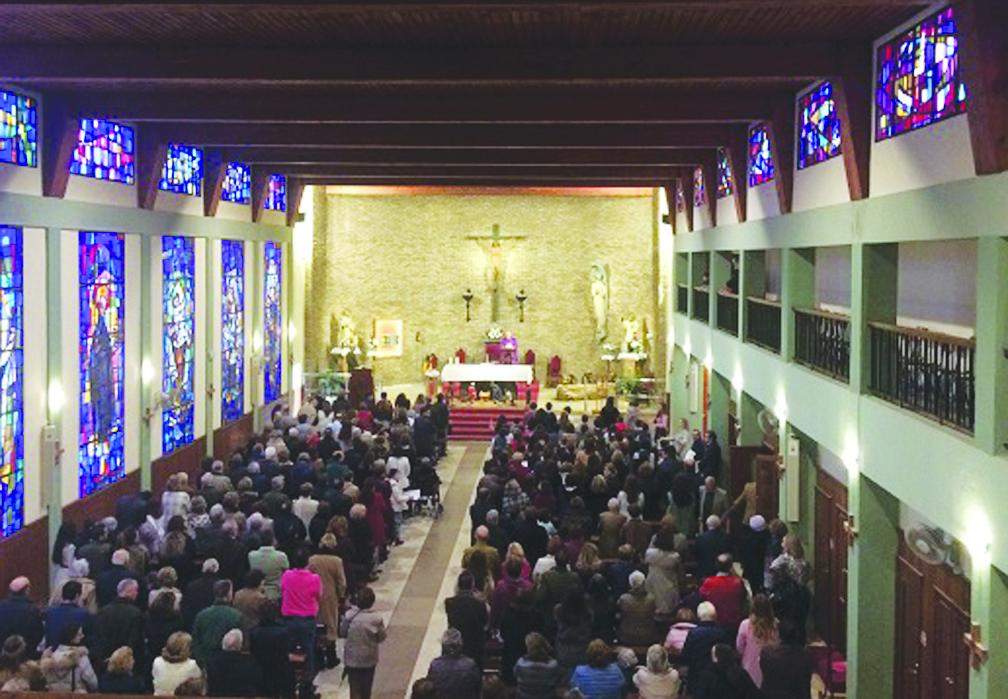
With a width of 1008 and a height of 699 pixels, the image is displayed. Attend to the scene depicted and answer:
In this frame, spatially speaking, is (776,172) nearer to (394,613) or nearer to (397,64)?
(397,64)

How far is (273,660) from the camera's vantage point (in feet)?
37.0

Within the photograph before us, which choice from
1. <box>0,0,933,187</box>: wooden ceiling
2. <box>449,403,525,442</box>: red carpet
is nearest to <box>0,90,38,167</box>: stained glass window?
<box>0,0,933,187</box>: wooden ceiling

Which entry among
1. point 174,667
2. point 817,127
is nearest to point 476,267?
point 817,127

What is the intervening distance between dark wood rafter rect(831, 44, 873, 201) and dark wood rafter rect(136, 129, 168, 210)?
38.7 ft

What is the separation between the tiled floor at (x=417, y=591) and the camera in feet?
47.1

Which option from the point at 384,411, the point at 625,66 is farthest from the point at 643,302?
the point at 625,66

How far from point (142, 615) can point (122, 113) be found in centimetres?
882

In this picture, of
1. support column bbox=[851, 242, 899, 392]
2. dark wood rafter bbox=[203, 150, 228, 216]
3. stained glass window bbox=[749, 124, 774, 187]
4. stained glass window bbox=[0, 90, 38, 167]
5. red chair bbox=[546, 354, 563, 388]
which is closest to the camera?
support column bbox=[851, 242, 899, 392]

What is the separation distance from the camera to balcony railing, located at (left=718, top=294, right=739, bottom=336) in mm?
22922

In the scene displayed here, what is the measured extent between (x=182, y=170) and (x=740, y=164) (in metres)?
10.1

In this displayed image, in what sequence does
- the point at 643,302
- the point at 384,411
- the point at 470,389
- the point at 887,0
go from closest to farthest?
the point at 887,0, the point at 384,411, the point at 470,389, the point at 643,302

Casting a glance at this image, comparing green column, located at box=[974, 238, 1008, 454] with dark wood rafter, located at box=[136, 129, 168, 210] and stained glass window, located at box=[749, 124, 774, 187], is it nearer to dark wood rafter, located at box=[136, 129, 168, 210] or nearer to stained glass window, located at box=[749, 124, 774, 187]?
stained glass window, located at box=[749, 124, 774, 187]

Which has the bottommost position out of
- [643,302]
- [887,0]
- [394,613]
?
[394,613]

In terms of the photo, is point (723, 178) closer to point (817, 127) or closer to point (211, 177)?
point (817, 127)
